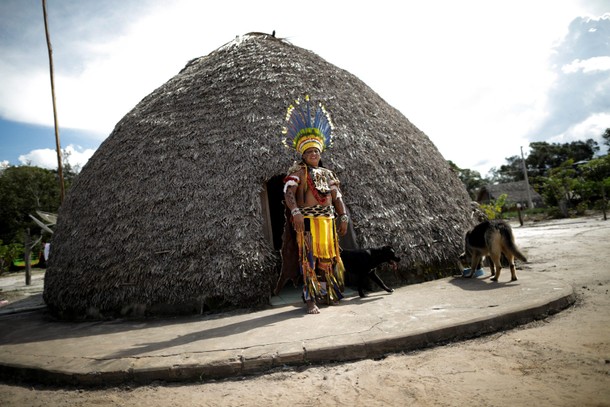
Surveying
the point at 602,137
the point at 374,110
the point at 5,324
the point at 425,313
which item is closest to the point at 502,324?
the point at 425,313

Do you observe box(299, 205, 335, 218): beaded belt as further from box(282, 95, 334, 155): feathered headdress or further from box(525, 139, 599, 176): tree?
box(525, 139, 599, 176): tree

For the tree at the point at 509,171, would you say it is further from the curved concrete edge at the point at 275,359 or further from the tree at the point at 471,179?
the curved concrete edge at the point at 275,359

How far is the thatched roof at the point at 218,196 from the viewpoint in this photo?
434 cm

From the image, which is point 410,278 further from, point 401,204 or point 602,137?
point 602,137

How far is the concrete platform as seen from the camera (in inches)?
96.3

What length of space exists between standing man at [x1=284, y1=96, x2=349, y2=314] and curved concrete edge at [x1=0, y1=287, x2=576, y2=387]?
4.13ft

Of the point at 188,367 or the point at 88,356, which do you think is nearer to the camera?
the point at 188,367

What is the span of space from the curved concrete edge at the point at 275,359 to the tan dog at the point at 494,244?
5.92 feet

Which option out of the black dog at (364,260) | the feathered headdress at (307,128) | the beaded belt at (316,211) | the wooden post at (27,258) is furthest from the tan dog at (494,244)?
the wooden post at (27,258)

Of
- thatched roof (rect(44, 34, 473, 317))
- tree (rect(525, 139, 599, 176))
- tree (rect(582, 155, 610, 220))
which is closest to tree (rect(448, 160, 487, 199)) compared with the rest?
tree (rect(525, 139, 599, 176))

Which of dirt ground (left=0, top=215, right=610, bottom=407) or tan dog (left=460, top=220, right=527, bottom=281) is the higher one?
tan dog (left=460, top=220, right=527, bottom=281)

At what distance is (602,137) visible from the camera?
42656 mm

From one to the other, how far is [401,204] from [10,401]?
470 centimetres

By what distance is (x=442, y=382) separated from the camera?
1.99 m
